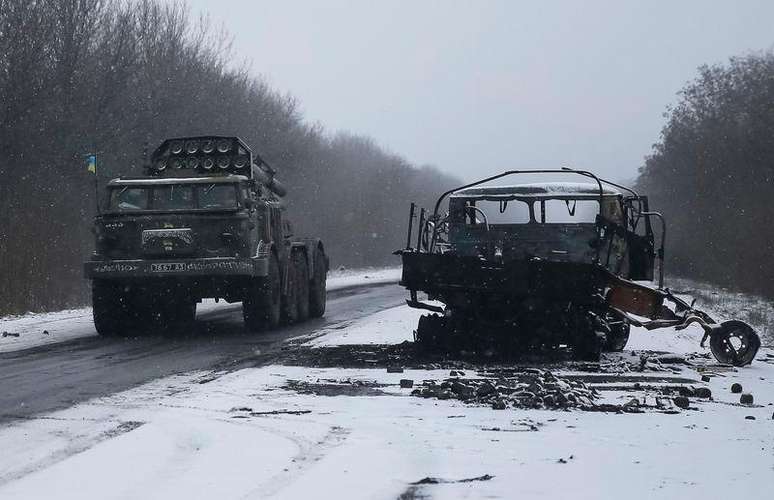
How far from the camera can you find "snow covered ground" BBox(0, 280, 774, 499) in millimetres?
5867

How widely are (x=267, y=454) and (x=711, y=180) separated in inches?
2049

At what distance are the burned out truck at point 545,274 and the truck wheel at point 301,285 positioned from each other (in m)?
5.07

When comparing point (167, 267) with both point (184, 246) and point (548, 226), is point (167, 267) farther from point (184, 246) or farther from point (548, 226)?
point (548, 226)

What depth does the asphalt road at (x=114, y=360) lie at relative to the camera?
953cm

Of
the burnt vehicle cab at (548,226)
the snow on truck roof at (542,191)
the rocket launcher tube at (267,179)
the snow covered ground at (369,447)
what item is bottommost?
the snow covered ground at (369,447)

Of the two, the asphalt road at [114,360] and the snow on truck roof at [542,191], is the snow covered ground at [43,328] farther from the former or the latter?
the snow on truck roof at [542,191]

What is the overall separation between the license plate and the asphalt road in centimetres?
95

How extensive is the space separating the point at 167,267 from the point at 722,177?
43.5m

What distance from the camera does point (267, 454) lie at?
673 centimetres

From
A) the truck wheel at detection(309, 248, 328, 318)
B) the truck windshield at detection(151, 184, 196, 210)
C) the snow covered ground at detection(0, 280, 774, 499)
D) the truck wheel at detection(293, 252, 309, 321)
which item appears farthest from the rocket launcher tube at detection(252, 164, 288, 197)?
the snow covered ground at detection(0, 280, 774, 499)

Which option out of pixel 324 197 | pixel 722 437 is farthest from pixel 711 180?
pixel 722 437

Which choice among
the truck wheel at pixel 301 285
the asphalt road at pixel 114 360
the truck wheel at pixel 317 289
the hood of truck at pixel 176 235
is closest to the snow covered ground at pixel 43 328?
the asphalt road at pixel 114 360

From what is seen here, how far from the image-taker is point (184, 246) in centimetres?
1570

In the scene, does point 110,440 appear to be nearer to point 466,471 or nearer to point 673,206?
point 466,471
